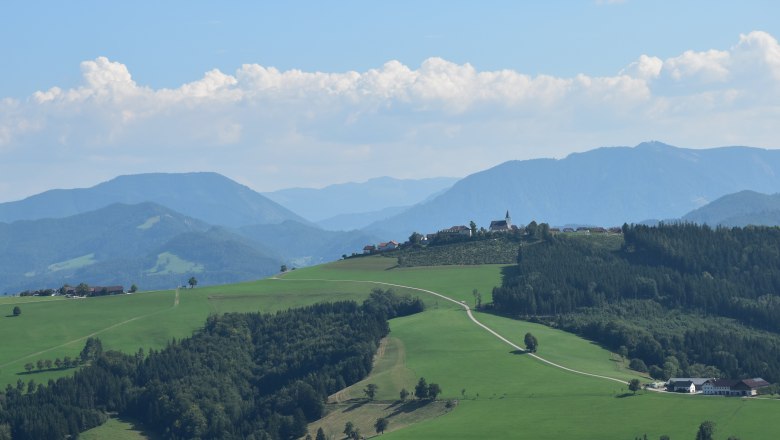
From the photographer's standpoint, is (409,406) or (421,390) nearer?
(409,406)

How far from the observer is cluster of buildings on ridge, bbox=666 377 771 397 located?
17275cm

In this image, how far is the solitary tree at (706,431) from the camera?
141875 millimetres

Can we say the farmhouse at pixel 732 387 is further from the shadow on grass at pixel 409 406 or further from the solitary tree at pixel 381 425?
the solitary tree at pixel 381 425

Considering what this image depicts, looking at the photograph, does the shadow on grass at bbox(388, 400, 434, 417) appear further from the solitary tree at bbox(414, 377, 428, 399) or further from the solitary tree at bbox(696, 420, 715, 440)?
the solitary tree at bbox(696, 420, 715, 440)

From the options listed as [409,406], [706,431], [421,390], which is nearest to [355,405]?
[409,406]

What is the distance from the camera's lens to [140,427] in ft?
655

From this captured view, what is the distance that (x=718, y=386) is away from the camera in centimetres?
17538

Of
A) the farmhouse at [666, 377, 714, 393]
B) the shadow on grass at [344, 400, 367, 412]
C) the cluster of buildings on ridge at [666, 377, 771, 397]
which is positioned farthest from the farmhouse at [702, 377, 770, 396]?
the shadow on grass at [344, 400, 367, 412]

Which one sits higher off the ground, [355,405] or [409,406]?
[355,405]

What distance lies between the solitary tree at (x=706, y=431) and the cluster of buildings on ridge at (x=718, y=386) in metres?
29.8

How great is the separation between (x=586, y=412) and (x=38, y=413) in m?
91.6

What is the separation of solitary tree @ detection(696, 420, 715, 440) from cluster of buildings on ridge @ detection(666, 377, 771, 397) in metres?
29.8

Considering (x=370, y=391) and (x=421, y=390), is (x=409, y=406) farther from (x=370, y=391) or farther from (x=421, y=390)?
(x=370, y=391)

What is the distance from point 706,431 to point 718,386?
112ft
